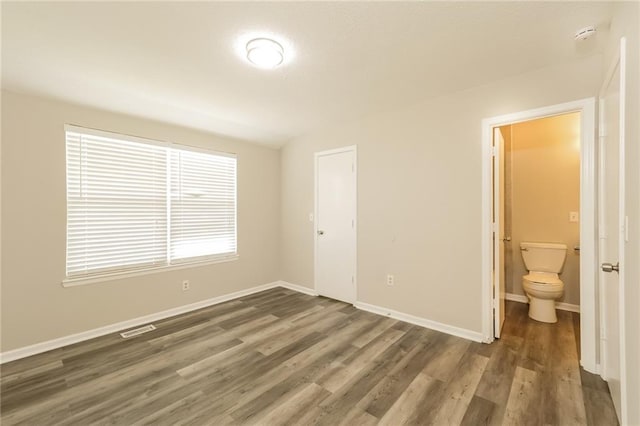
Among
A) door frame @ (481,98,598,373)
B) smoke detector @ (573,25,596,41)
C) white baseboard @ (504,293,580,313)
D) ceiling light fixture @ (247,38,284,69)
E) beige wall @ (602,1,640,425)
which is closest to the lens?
beige wall @ (602,1,640,425)

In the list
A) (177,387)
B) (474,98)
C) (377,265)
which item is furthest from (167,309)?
(474,98)

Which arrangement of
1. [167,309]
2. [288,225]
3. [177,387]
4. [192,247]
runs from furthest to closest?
[288,225]
[192,247]
[167,309]
[177,387]

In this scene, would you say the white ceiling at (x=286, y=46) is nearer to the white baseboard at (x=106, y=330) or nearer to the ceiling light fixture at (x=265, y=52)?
the ceiling light fixture at (x=265, y=52)

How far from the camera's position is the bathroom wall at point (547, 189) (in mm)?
3357

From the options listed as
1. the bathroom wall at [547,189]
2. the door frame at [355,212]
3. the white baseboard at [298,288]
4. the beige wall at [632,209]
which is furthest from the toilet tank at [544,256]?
the white baseboard at [298,288]

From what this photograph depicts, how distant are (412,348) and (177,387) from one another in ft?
6.56

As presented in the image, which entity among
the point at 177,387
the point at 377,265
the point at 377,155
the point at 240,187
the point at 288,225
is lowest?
the point at 177,387

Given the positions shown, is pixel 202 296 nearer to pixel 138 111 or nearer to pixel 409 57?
pixel 138 111

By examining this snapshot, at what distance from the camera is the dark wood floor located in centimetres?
171

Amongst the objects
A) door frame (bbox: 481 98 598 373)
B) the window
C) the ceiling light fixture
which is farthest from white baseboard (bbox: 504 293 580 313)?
the ceiling light fixture

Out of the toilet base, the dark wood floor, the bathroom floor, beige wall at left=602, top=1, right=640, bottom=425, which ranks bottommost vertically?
the dark wood floor

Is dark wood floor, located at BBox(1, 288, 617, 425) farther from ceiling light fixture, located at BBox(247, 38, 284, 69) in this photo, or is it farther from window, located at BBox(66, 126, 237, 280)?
ceiling light fixture, located at BBox(247, 38, 284, 69)

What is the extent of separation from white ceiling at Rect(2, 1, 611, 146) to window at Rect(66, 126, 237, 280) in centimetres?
52

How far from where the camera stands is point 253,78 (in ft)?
8.13
